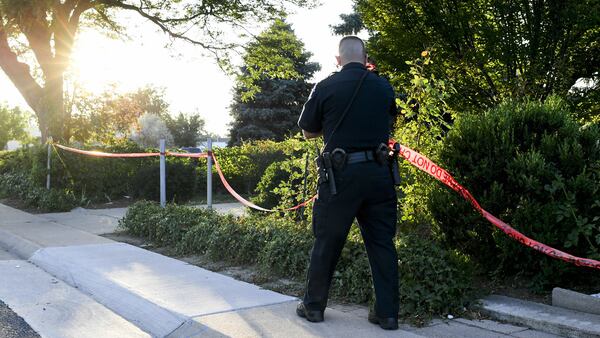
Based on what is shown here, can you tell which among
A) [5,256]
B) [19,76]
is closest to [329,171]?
[5,256]

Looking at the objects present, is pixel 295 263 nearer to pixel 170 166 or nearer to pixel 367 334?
pixel 367 334

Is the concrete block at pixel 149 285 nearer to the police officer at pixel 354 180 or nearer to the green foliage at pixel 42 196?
the police officer at pixel 354 180

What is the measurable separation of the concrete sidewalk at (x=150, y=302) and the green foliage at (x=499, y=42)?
5.52m

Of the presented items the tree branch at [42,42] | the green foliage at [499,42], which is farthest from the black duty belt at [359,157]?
the tree branch at [42,42]

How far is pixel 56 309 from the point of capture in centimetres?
533

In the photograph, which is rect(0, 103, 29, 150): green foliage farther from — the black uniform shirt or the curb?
the black uniform shirt

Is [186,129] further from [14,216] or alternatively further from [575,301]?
[575,301]

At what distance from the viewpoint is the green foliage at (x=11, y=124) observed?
62906 millimetres

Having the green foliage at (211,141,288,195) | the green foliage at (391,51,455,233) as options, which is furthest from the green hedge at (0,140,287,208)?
the green foliage at (391,51,455,233)

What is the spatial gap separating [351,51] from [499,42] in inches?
237

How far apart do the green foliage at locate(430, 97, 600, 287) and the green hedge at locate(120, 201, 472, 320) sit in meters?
0.46

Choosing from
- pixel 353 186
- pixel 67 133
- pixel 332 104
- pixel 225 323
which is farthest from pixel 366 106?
pixel 67 133

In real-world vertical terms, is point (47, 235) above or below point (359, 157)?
below

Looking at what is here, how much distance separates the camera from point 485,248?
17.8 feet
